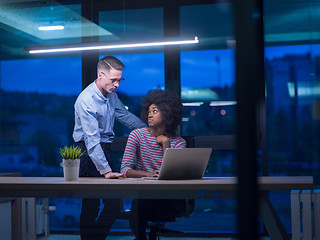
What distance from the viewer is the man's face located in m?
3.45

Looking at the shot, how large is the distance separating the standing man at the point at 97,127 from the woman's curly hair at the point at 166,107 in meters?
0.44

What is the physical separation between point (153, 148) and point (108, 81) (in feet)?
Result: 3.16

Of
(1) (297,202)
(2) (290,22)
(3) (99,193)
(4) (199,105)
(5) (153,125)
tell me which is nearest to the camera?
(3) (99,193)

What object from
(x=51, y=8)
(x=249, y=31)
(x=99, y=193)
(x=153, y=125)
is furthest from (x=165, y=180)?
(x=51, y=8)

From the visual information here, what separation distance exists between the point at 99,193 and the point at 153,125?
914 mm

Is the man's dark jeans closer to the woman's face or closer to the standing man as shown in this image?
the standing man

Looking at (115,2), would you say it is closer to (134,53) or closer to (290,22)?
(134,53)

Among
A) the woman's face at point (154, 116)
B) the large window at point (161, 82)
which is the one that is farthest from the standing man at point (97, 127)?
the large window at point (161, 82)

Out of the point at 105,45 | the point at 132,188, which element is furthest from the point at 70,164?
the point at 105,45

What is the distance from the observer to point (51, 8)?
5.49 metres

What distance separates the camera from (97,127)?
3105mm

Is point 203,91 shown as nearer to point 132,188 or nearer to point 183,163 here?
point 183,163

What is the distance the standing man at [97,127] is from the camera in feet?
10.0

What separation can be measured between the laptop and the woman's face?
65 centimetres
